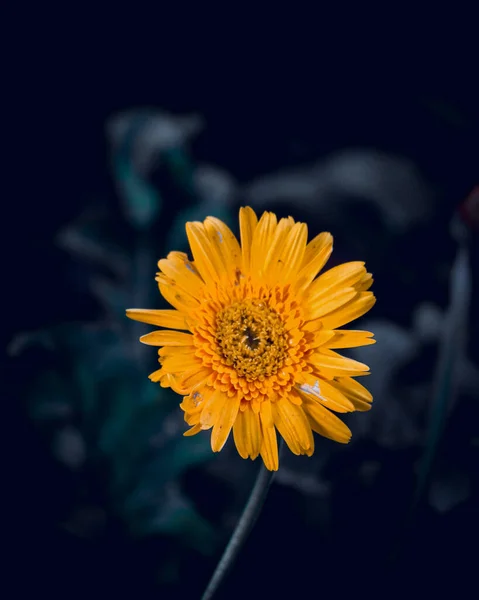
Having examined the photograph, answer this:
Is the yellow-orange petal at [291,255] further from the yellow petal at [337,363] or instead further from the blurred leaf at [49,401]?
the blurred leaf at [49,401]

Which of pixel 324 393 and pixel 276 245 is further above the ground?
pixel 276 245

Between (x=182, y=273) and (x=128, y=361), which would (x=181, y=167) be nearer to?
(x=128, y=361)

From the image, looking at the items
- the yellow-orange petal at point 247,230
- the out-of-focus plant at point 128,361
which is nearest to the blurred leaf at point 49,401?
the out-of-focus plant at point 128,361

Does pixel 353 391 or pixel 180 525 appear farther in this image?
pixel 180 525

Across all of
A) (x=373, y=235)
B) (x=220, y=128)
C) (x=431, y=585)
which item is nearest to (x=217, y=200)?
(x=220, y=128)

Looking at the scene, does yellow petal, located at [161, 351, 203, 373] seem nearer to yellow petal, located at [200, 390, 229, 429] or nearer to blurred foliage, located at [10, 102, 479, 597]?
yellow petal, located at [200, 390, 229, 429]

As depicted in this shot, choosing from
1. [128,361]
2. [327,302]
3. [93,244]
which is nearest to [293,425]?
[327,302]
